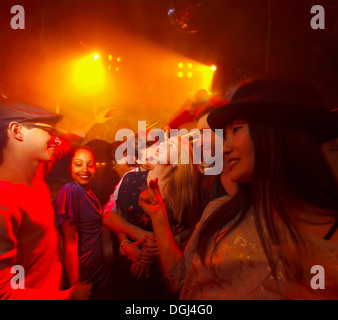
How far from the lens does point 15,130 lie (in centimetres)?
170

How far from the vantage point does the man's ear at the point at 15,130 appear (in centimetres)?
170

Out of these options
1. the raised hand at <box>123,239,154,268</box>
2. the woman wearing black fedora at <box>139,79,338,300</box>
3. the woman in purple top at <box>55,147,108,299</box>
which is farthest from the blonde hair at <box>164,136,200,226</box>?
the woman in purple top at <box>55,147,108,299</box>

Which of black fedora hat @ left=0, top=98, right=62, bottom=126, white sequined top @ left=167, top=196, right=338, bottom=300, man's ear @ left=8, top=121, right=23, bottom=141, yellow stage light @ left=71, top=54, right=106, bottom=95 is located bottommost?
white sequined top @ left=167, top=196, right=338, bottom=300

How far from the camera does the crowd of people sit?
153cm

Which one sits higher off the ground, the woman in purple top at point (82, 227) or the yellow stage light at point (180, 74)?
the yellow stage light at point (180, 74)

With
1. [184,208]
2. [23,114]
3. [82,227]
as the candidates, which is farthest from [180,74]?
[82,227]

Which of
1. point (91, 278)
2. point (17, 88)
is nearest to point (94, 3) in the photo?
point (17, 88)

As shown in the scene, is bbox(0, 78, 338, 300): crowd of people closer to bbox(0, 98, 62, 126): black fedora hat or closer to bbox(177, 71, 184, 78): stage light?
bbox(0, 98, 62, 126): black fedora hat

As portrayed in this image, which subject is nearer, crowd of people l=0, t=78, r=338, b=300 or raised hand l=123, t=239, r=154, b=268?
crowd of people l=0, t=78, r=338, b=300

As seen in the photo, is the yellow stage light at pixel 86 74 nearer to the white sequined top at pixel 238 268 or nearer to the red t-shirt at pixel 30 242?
the red t-shirt at pixel 30 242

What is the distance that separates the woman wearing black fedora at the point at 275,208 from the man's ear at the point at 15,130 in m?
1.25

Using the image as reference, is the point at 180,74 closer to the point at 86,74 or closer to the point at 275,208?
the point at 86,74

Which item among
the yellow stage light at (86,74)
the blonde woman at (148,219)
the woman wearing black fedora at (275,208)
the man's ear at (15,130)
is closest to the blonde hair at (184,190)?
the blonde woman at (148,219)
